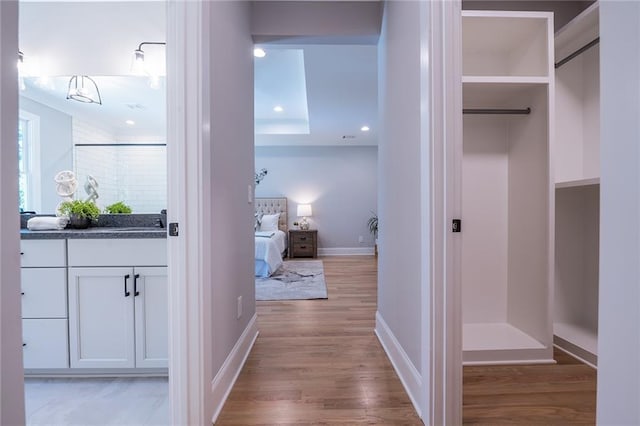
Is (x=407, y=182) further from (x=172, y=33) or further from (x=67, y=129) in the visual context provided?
(x=67, y=129)

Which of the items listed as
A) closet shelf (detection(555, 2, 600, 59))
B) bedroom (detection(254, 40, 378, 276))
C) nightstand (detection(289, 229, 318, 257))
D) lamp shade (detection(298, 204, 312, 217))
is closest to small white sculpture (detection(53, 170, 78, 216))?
bedroom (detection(254, 40, 378, 276))

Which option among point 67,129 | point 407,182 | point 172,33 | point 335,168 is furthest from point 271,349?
point 335,168

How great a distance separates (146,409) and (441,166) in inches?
73.7

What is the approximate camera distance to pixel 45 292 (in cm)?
167

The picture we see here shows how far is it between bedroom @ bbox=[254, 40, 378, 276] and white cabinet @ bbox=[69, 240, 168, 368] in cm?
251

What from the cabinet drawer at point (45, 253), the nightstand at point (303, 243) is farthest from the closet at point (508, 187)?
the nightstand at point (303, 243)

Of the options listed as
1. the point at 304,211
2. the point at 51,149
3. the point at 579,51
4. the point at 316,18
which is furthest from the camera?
the point at 304,211

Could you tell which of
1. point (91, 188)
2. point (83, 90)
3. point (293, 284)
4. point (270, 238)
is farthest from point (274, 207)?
point (83, 90)

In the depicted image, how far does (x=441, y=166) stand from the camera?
114 centimetres

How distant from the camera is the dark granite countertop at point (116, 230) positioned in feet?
5.42

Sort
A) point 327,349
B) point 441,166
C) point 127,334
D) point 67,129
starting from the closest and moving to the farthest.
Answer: point 441,166 → point 127,334 → point 327,349 → point 67,129

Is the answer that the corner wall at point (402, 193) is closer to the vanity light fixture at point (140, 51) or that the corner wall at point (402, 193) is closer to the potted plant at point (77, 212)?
the vanity light fixture at point (140, 51)

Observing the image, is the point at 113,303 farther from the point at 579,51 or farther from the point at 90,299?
the point at 579,51

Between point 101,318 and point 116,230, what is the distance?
53cm
